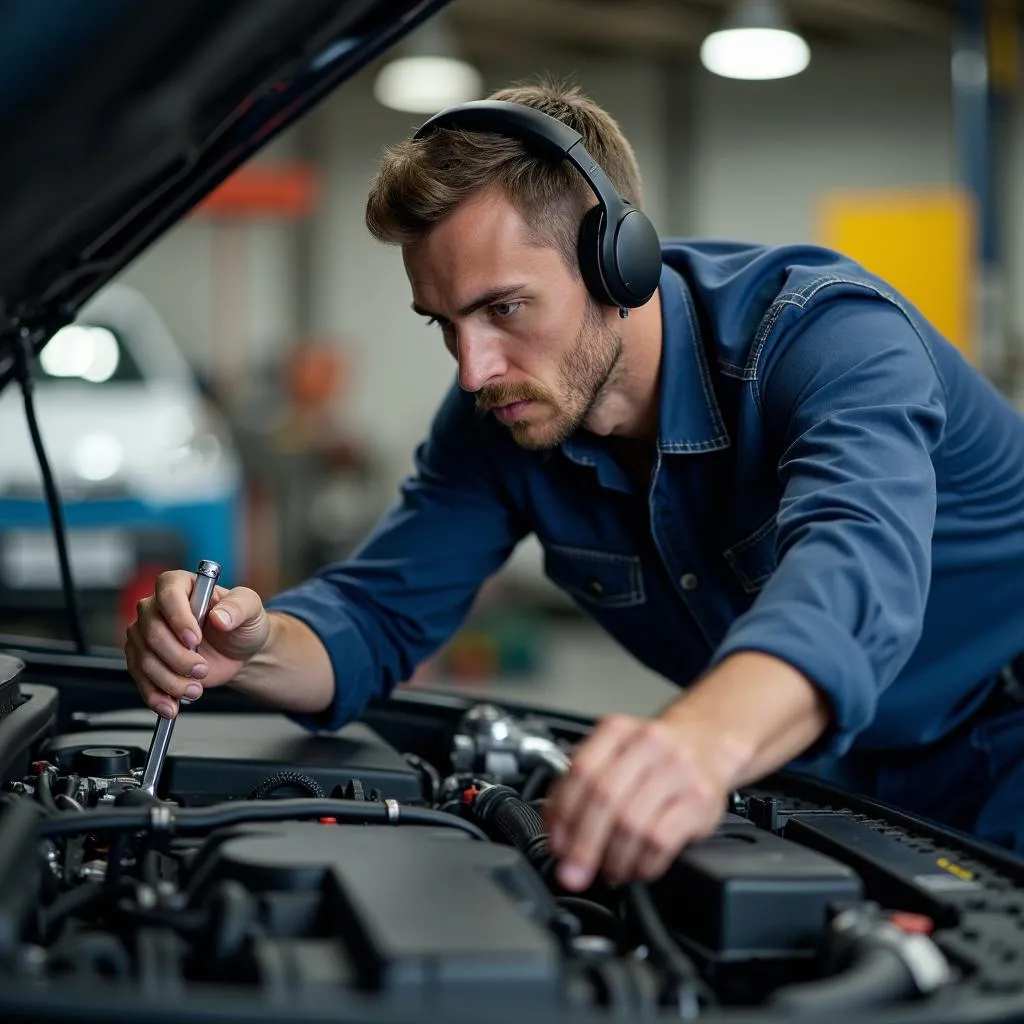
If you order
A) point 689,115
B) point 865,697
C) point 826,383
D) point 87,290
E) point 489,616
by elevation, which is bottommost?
point 489,616

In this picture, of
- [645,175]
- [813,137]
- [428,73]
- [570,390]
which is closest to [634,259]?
[570,390]

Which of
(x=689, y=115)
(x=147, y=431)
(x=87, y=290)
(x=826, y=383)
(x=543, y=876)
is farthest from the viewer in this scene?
(x=689, y=115)

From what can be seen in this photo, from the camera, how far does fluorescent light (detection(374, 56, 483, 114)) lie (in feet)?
20.1

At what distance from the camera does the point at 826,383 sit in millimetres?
1283

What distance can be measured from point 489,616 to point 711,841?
571 centimetres

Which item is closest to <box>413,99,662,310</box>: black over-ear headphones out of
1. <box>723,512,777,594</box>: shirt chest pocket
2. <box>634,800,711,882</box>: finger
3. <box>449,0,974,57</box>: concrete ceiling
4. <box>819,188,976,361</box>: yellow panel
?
<box>723,512,777,594</box>: shirt chest pocket

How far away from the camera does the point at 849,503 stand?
1.07 metres

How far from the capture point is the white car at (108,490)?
463 centimetres

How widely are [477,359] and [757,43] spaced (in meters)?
3.89

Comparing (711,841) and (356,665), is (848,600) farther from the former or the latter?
(356,665)

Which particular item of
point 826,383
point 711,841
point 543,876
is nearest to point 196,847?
point 543,876

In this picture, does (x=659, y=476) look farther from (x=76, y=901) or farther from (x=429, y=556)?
(x=76, y=901)

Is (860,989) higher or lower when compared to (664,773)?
lower

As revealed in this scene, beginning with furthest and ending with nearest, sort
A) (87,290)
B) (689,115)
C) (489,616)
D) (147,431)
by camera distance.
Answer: (689,115), (489,616), (147,431), (87,290)
